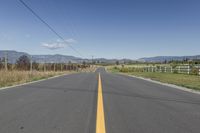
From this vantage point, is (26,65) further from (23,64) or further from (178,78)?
(178,78)

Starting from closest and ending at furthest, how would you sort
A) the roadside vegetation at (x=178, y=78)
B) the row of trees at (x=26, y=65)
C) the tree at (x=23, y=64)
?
1. the roadside vegetation at (x=178, y=78)
2. the row of trees at (x=26, y=65)
3. the tree at (x=23, y=64)

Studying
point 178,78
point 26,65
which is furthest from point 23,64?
point 178,78

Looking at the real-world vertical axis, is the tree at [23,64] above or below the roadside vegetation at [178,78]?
above

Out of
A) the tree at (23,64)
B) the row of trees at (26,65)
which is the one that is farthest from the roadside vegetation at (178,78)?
the tree at (23,64)

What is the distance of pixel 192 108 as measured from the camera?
7.17 m

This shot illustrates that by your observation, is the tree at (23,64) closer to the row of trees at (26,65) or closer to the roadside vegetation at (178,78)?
the row of trees at (26,65)

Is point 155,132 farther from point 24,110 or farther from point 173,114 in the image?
point 24,110

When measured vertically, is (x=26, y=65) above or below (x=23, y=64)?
below

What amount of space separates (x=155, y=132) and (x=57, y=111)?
2984mm

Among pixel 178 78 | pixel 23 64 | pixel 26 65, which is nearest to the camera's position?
pixel 178 78

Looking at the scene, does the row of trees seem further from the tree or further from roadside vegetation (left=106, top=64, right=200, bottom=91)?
roadside vegetation (left=106, top=64, right=200, bottom=91)

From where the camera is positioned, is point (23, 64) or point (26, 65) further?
point (26, 65)

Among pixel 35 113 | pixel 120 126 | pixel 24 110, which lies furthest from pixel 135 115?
pixel 24 110

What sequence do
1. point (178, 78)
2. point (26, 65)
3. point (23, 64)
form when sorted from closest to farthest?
point (178, 78) < point (23, 64) < point (26, 65)
